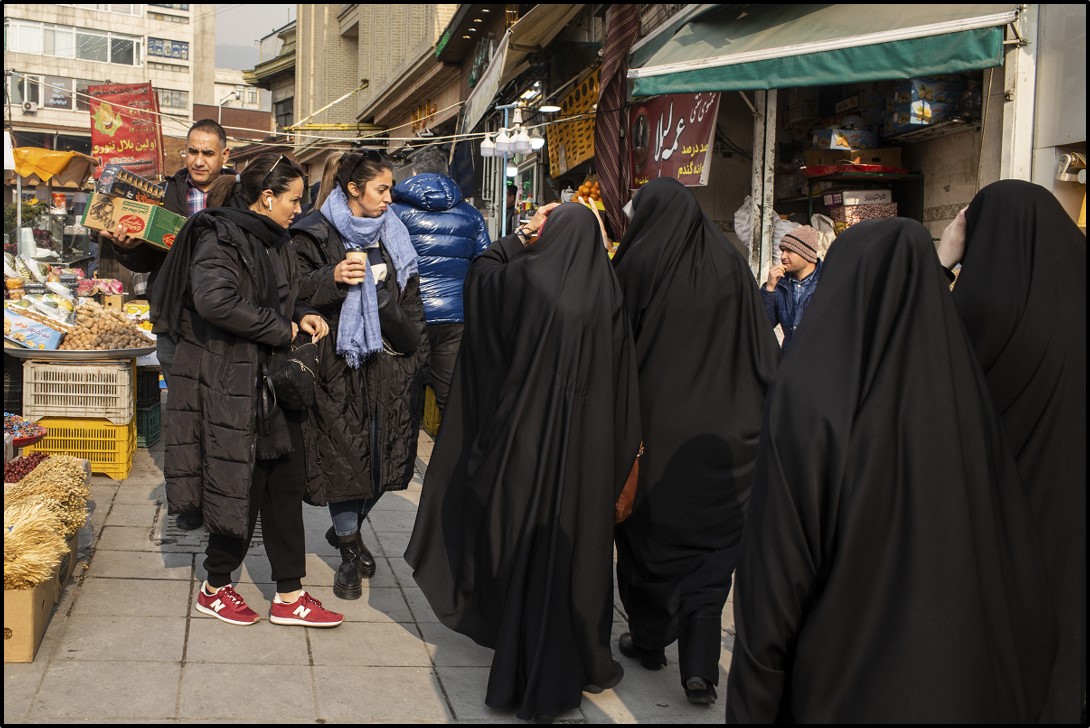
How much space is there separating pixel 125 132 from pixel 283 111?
2737 centimetres

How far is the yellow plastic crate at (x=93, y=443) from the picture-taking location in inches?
238

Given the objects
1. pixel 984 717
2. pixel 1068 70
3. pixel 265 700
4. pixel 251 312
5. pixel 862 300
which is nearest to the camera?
pixel 984 717

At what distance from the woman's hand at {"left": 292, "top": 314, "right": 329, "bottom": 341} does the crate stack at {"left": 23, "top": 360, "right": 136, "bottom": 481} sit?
8.61 feet

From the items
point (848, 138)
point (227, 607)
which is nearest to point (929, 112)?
point (848, 138)

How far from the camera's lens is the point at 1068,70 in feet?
17.0

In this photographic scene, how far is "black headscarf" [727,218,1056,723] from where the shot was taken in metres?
1.90

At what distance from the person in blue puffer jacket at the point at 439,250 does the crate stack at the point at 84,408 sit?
1.91 m

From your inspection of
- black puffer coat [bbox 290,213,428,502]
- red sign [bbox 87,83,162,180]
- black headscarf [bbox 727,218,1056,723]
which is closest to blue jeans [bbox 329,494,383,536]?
black puffer coat [bbox 290,213,428,502]

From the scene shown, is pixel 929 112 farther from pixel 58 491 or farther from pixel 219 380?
pixel 58 491

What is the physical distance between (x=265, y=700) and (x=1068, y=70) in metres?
4.83

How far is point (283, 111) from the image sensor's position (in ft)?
143

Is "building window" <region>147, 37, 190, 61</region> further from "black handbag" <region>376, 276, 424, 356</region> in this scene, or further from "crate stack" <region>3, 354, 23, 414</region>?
"black handbag" <region>376, 276, 424, 356</region>

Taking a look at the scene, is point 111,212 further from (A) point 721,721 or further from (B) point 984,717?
(B) point 984,717

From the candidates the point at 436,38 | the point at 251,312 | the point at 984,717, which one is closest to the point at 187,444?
the point at 251,312
